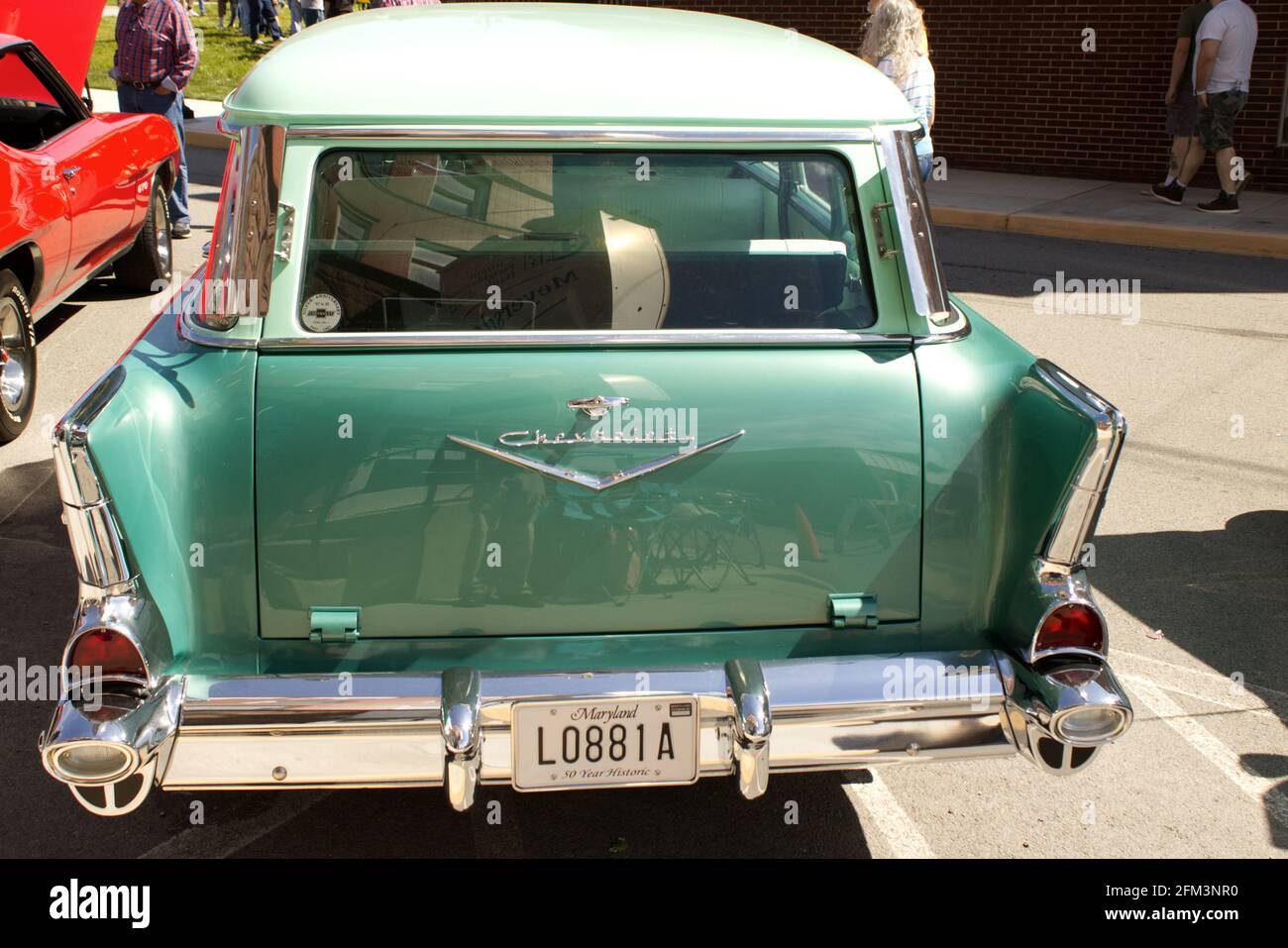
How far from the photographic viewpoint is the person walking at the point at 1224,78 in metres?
10.9

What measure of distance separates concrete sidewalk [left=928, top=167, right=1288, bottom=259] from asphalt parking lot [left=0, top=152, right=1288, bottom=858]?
443cm

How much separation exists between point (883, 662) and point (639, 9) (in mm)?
2416

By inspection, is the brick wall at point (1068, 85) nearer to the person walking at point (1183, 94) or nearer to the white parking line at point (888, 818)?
the person walking at point (1183, 94)

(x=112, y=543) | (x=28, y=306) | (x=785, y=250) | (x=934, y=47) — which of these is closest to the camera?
(x=112, y=543)

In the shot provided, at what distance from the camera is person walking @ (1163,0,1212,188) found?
11.6 metres

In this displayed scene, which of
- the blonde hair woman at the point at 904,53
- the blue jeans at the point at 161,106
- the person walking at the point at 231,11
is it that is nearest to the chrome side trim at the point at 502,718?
the blonde hair woman at the point at 904,53

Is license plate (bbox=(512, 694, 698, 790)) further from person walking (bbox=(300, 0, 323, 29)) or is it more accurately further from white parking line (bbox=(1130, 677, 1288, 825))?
person walking (bbox=(300, 0, 323, 29))

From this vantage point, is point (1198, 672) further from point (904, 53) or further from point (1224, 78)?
point (1224, 78)

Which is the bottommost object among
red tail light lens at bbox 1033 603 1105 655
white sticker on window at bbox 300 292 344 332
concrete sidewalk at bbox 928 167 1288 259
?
concrete sidewalk at bbox 928 167 1288 259

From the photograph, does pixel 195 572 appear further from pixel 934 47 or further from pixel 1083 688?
pixel 934 47

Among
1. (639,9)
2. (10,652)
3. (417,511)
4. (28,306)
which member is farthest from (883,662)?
(28,306)

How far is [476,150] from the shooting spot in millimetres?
3111

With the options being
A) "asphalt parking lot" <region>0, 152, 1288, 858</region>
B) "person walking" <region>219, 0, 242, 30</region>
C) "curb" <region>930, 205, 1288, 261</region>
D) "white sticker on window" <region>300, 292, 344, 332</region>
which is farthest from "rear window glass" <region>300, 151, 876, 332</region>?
"person walking" <region>219, 0, 242, 30</region>

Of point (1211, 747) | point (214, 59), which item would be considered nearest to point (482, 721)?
point (1211, 747)
